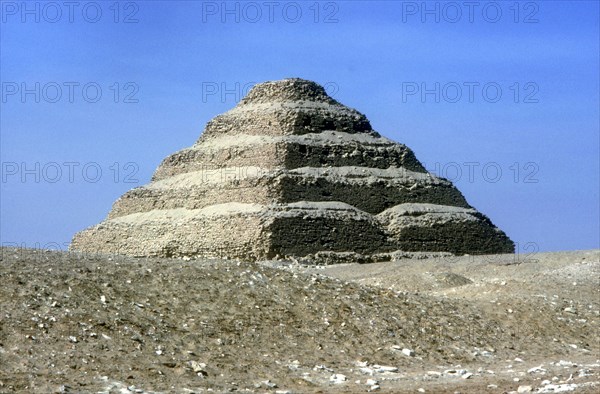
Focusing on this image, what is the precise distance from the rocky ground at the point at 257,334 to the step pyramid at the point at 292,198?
21973 mm

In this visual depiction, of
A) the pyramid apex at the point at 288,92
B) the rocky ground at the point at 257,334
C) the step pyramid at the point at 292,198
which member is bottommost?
the rocky ground at the point at 257,334

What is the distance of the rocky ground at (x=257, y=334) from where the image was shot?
1356 centimetres

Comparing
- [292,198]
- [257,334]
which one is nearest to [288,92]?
[292,198]

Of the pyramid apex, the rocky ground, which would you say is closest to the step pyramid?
the pyramid apex

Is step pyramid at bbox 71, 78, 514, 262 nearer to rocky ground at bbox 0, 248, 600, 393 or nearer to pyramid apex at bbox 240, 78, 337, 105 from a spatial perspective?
pyramid apex at bbox 240, 78, 337, 105

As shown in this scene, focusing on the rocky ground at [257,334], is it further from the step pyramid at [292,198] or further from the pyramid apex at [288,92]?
the pyramid apex at [288,92]

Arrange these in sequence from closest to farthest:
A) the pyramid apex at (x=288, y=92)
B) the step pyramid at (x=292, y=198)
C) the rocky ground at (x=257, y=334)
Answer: the rocky ground at (x=257, y=334) < the step pyramid at (x=292, y=198) < the pyramid apex at (x=288, y=92)

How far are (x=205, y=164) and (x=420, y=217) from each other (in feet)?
36.3

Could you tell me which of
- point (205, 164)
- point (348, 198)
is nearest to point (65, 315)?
point (348, 198)

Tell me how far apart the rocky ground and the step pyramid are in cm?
2197

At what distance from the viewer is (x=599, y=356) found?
18281mm

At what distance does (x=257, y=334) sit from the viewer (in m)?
15.9

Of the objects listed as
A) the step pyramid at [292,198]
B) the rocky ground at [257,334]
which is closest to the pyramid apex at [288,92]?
the step pyramid at [292,198]

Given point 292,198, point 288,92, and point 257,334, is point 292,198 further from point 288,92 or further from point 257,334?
point 257,334
